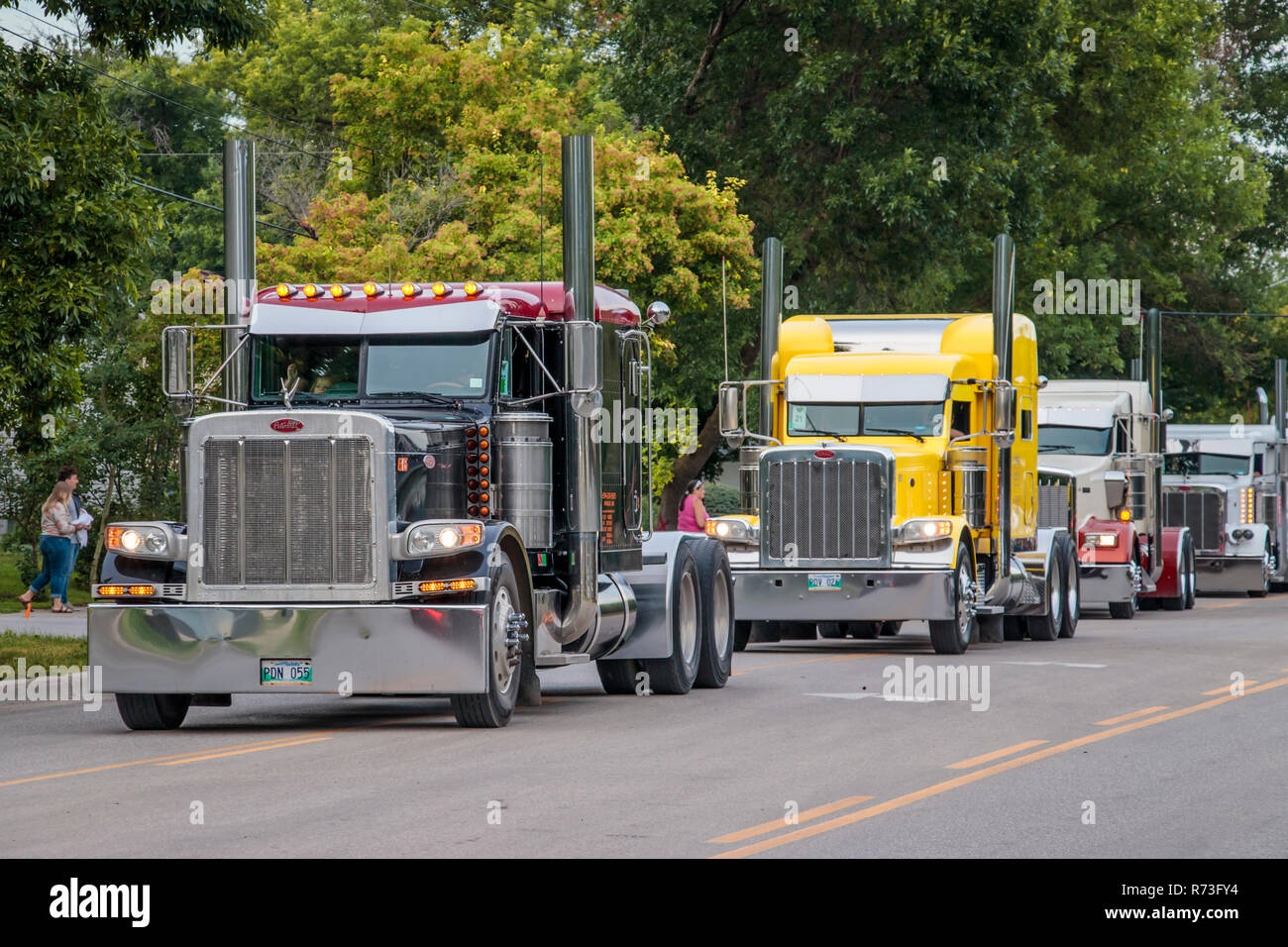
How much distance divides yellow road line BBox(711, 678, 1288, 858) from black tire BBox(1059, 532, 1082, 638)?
1001cm

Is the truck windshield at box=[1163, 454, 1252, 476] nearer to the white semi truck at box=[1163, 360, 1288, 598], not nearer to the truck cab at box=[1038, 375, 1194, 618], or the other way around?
the white semi truck at box=[1163, 360, 1288, 598]

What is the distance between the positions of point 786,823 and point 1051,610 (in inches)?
669

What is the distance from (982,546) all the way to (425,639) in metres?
11.5

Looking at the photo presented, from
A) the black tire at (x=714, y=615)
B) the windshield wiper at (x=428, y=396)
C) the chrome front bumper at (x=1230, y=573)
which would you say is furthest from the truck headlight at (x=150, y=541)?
the chrome front bumper at (x=1230, y=573)

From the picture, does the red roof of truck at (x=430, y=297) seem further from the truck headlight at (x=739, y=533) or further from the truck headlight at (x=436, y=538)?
the truck headlight at (x=739, y=533)

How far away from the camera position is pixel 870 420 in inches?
936

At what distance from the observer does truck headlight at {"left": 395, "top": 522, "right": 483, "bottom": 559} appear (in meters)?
14.0

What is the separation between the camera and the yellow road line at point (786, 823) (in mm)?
9797

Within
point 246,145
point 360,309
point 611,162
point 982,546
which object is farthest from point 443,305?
point 611,162

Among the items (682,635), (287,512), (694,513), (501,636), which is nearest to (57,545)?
(694,513)

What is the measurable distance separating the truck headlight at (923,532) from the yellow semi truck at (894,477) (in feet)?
0.05

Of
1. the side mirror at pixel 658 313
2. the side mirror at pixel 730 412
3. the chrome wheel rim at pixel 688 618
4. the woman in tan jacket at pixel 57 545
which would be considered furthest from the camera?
the woman in tan jacket at pixel 57 545

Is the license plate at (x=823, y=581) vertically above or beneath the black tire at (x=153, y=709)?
above

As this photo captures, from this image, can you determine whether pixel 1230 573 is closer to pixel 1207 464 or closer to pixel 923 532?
pixel 1207 464
